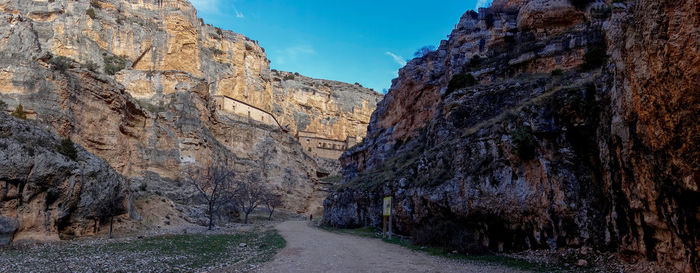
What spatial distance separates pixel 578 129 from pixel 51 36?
2278 inches

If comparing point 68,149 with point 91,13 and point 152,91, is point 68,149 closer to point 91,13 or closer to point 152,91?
point 152,91

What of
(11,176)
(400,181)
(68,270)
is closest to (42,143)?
(11,176)

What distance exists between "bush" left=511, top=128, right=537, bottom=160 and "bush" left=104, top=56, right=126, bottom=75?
5052 cm

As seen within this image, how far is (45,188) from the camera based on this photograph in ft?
52.2

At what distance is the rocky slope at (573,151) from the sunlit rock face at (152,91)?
2274 centimetres

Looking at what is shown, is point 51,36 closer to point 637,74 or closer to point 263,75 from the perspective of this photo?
point 263,75

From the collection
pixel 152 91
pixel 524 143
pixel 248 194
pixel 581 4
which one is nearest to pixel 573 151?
pixel 524 143

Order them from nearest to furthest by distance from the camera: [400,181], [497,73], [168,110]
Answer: [400,181] → [497,73] → [168,110]

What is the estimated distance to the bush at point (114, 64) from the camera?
48.8 meters

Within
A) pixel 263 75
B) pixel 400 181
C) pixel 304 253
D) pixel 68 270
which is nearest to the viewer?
pixel 68 270

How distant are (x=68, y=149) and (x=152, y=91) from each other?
32.9 metres

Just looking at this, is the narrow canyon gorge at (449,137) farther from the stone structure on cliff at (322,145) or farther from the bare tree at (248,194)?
the stone structure on cliff at (322,145)

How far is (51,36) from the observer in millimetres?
48031

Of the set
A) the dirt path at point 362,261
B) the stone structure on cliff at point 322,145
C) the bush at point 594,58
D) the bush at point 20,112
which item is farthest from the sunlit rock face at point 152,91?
the bush at point 594,58
